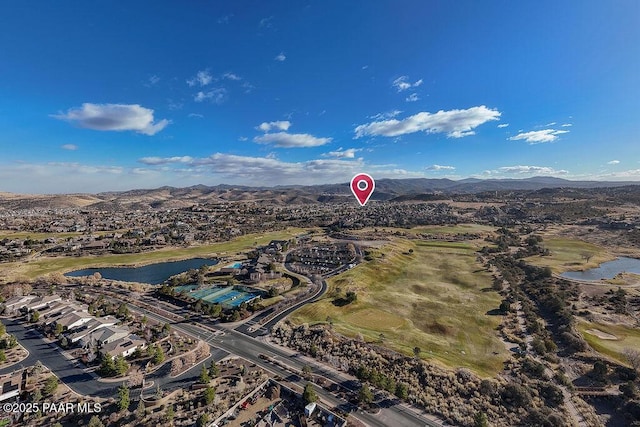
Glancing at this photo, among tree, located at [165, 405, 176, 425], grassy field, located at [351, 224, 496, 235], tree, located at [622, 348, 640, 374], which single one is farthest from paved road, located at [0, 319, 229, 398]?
grassy field, located at [351, 224, 496, 235]

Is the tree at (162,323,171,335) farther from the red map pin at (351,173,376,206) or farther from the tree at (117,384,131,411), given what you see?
the red map pin at (351,173,376,206)

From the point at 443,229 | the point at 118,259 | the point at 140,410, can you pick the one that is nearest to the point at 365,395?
the point at 140,410

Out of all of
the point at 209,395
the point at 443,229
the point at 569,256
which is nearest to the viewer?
the point at 209,395

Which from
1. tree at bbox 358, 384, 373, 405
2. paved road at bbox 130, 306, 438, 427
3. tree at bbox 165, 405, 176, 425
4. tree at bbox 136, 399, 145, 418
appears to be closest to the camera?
tree at bbox 165, 405, 176, 425

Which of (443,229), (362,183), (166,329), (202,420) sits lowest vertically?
(443,229)

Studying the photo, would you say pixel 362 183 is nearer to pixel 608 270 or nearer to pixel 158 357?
pixel 158 357

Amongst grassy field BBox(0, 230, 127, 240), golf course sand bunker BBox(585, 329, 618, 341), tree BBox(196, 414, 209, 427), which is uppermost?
grassy field BBox(0, 230, 127, 240)

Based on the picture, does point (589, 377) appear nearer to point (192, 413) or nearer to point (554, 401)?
point (554, 401)
